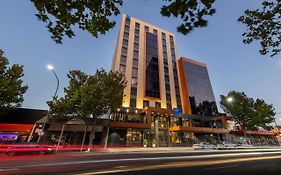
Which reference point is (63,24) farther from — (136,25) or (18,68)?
(136,25)

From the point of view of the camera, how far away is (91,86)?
25812mm

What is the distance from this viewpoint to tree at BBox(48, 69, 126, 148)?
83.2ft

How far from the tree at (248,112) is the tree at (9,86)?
55.9 meters

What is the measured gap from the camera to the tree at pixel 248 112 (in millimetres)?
46250

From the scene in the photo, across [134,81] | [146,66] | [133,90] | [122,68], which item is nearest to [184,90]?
[146,66]

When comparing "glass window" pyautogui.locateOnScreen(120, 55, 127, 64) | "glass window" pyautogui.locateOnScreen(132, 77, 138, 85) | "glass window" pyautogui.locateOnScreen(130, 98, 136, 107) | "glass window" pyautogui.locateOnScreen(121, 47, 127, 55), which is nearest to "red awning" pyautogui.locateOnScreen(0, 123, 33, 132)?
"glass window" pyautogui.locateOnScreen(130, 98, 136, 107)

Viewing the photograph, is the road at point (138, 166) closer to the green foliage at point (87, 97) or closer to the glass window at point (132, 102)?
the green foliage at point (87, 97)

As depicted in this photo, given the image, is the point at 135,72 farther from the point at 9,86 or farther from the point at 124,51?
the point at 9,86

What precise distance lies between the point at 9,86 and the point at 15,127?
10.1m

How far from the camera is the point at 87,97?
82.7 ft

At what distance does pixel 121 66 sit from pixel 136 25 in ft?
74.1

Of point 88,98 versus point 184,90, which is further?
point 184,90

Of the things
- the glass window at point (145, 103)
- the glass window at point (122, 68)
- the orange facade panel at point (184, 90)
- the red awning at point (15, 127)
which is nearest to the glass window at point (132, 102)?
the glass window at point (145, 103)

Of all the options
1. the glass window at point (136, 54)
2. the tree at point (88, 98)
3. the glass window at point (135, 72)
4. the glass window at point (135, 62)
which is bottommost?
the tree at point (88, 98)
